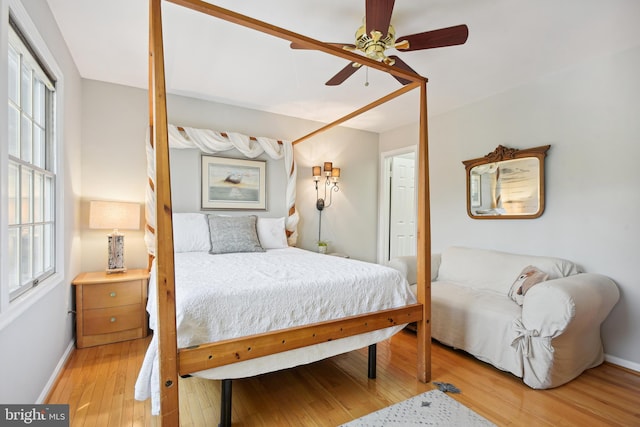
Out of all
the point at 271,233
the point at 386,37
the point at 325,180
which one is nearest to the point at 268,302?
the point at 386,37

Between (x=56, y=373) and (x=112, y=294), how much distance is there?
721mm

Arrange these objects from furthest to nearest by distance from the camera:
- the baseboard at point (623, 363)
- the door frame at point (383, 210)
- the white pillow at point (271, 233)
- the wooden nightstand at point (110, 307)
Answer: the door frame at point (383, 210) → the white pillow at point (271, 233) → the wooden nightstand at point (110, 307) → the baseboard at point (623, 363)

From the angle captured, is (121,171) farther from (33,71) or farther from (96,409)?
(96,409)

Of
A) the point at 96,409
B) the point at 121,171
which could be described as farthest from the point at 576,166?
the point at 121,171

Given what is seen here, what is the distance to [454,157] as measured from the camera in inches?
154

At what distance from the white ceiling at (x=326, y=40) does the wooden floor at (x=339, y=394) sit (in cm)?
251

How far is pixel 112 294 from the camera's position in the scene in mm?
2779

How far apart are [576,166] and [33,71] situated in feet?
13.9

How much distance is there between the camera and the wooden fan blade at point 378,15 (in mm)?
1672

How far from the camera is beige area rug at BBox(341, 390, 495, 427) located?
1754 mm

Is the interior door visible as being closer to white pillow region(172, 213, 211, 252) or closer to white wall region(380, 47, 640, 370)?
white wall region(380, 47, 640, 370)

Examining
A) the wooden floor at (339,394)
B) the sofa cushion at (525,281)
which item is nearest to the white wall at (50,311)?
the wooden floor at (339,394)

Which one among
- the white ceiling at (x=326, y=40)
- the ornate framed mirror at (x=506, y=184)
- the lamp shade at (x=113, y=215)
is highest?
the white ceiling at (x=326, y=40)

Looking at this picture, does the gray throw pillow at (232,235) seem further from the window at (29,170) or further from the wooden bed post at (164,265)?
the wooden bed post at (164,265)
